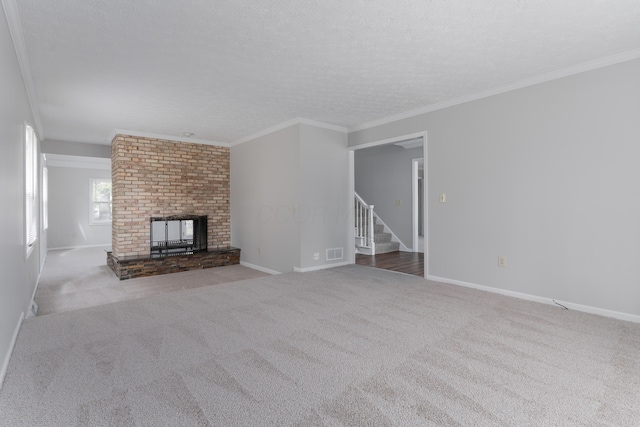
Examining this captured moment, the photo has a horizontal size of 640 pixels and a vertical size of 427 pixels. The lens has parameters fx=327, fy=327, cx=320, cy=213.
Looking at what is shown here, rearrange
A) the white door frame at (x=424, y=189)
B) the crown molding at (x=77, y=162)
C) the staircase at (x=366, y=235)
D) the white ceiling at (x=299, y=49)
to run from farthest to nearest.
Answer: the crown molding at (x=77, y=162) < the staircase at (x=366, y=235) < the white door frame at (x=424, y=189) < the white ceiling at (x=299, y=49)

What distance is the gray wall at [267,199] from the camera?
5152mm

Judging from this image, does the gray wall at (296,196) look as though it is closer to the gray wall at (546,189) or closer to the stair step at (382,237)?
→ the gray wall at (546,189)

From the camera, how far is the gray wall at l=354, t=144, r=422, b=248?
734 cm

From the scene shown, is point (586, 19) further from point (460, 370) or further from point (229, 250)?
point (229, 250)

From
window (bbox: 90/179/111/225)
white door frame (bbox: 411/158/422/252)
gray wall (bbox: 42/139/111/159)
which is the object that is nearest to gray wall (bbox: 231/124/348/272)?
white door frame (bbox: 411/158/422/252)

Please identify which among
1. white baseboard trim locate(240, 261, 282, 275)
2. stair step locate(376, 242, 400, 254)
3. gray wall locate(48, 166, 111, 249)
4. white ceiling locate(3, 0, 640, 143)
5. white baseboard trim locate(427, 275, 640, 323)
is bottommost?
white baseboard trim locate(240, 261, 282, 275)

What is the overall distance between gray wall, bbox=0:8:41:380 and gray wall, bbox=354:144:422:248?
635 centimetres

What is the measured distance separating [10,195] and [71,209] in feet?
25.5

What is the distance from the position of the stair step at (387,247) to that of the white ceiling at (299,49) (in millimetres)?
3474

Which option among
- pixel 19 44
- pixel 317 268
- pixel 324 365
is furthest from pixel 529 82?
pixel 19 44

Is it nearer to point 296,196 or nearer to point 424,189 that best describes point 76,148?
point 296,196

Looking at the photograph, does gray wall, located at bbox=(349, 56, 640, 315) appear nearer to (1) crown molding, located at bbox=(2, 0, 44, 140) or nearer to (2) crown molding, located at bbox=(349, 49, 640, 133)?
(2) crown molding, located at bbox=(349, 49, 640, 133)

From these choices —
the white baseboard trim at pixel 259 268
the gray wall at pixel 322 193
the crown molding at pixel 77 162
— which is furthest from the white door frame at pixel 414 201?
the crown molding at pixel 77 162

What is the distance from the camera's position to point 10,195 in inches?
95.3
